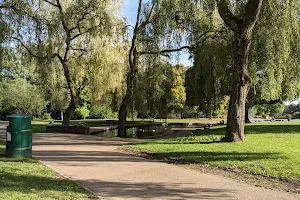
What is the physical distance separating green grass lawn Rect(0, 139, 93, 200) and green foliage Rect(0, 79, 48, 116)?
1551 inches

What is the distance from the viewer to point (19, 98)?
45.8 meters

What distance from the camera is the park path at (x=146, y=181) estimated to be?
5707 mm

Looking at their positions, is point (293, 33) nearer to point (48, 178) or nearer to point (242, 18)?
point (242, 18)

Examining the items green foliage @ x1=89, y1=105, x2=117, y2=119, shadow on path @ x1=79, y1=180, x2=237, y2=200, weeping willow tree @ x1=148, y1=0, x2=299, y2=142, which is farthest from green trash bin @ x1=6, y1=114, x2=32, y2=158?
green foliage @ x1=89, y1=105, x2=117, y2=119

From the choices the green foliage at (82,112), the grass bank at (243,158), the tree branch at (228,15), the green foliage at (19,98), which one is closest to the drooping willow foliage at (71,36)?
the tree branch at (228,15)

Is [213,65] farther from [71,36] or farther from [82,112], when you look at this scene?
[82,112]

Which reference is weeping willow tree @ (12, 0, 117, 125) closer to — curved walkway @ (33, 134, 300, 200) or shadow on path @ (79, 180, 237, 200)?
curved walkway @ (33, 134, 300, 200)

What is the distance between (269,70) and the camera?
Answer: 13.7m

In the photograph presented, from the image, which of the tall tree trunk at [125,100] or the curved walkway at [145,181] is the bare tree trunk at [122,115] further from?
the curved walkway at [145,181]

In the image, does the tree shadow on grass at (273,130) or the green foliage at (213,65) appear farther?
the tree shadow on grass at (273,130)

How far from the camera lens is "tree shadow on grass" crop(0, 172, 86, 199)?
18.5 feet

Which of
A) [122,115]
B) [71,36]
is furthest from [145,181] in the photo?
[71,36]

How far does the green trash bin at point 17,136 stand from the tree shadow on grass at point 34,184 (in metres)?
2.31

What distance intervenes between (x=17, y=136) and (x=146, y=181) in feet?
14.3
